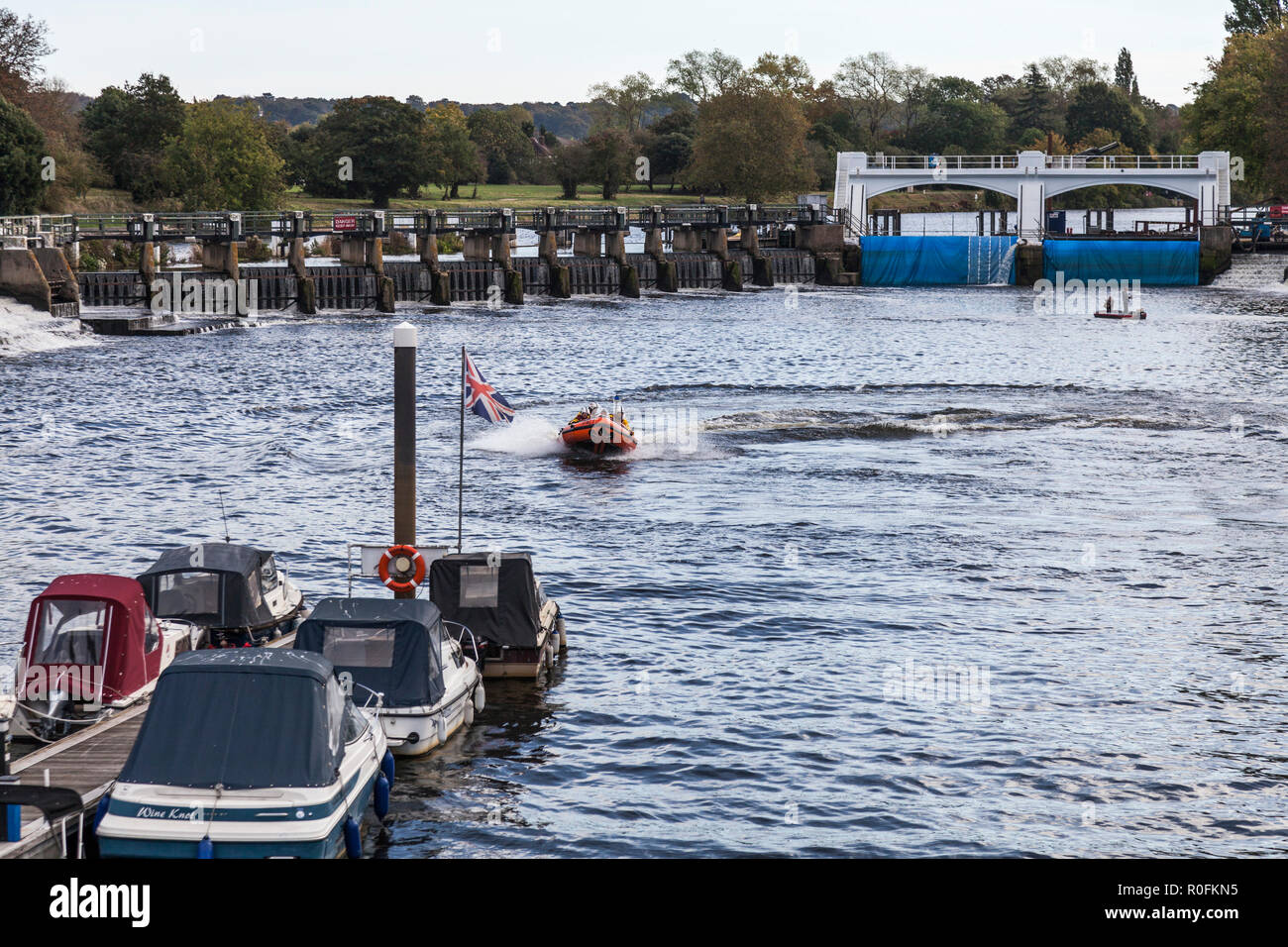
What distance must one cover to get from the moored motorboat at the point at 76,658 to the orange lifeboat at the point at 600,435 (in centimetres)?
2823

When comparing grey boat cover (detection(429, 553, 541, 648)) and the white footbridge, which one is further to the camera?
the white footbridge

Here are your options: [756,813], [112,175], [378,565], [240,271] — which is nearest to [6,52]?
[112,175]

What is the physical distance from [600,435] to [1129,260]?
8496cm

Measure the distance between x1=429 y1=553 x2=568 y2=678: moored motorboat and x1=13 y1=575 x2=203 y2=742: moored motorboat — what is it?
5.82 meters

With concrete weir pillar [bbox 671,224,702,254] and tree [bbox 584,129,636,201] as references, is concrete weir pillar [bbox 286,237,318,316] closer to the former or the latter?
concrete weir pillar [bbox 671,224,702,254]

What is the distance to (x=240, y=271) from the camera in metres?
98.5

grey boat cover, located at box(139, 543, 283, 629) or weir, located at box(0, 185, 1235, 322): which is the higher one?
weir, located at box(0, 185, 1235, 322)

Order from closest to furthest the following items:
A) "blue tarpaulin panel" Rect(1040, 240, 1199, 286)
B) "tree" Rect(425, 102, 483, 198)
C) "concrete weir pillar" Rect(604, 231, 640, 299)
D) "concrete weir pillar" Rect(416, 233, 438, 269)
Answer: "concrete weir pillar" Rect(416, 233, 438, 269) → "concrete weir pillar" Rect(604, 231, 640, 299) → "blue tarpaulin panel" Rect(1040, 240, 1199, 286) → "tree" Rect(425, 102, 483, 198)

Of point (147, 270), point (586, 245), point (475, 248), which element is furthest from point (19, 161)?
point (586, 245)

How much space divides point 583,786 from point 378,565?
7105 millimetres

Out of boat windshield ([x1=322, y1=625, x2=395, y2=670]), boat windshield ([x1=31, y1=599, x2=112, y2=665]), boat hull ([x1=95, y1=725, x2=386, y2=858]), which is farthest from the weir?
boat hull ([x1=95, y1=725, x2=386, y2=858])

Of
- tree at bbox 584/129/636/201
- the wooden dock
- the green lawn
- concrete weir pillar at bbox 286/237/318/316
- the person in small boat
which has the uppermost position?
tree at bbox 584/129/636/201

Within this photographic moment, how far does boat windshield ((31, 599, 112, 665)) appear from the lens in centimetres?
2348
